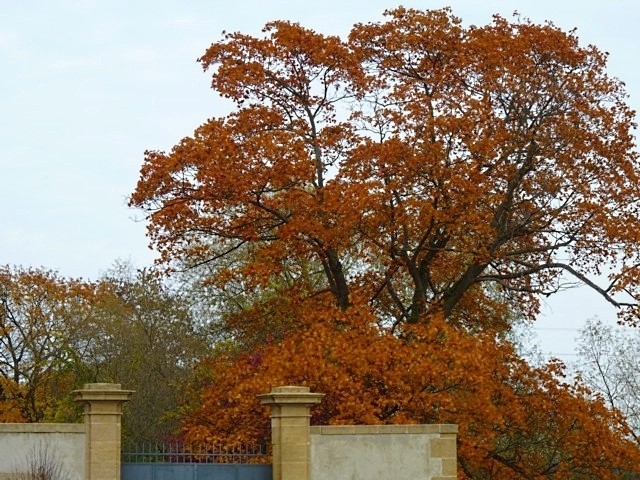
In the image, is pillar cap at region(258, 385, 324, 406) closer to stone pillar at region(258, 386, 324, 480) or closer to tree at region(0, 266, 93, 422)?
stone pillar at region(258, 386, 324, 480)

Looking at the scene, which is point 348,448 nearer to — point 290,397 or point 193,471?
point 290,397

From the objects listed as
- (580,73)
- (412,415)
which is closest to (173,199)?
(412,415)

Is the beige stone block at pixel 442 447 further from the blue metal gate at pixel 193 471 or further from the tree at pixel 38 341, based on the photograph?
the tree at pixel 38 341

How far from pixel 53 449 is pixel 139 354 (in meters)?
17.2

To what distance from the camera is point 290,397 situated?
1501 centimetres

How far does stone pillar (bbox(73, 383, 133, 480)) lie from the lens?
1462 centimetres

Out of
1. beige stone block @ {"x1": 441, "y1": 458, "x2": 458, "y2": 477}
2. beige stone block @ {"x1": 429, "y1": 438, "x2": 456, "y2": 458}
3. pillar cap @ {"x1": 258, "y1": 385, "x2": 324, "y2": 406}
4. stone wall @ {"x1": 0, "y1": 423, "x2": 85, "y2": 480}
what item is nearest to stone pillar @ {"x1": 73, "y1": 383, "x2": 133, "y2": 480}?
stone wall @ {"x1": 0, "y1": 423, "x2": 85, "y2": 480}

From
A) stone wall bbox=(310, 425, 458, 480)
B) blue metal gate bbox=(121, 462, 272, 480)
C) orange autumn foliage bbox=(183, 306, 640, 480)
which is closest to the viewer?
blue metal gate bbox=(121, 462, 272, 480)

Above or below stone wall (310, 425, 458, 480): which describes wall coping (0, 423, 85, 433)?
above

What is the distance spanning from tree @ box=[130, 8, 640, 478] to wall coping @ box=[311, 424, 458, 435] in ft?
16.1

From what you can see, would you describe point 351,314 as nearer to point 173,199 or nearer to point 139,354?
point 173,199

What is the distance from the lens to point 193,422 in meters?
23.0

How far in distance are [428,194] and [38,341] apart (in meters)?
16.5

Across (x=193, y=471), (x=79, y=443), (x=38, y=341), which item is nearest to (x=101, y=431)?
(x=79, y=443)
